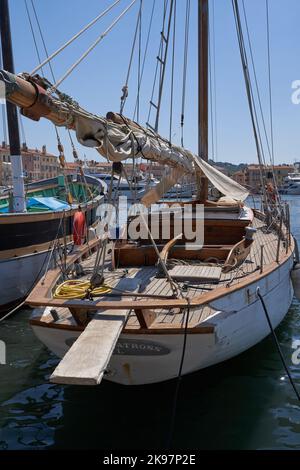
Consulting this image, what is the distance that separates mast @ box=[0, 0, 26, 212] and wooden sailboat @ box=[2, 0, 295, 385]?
14.6 ft

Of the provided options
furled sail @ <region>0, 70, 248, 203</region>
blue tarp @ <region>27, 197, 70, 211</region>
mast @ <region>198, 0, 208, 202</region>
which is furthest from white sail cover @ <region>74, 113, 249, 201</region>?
blue tarp @ <region>27, 197, 70, 211</region>

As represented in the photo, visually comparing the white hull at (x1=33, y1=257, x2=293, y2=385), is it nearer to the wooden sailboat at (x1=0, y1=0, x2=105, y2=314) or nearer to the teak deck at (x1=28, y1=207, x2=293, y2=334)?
the teak deck at (x1=28, y1=207, x2=293, y2=334)

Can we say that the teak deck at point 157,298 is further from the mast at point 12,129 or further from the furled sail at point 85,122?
the mast at point 12,129

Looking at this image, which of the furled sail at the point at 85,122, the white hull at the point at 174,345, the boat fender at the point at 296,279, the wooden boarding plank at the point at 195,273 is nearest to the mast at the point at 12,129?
the furled sail at the point at 85,122

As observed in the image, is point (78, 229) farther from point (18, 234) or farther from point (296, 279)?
point (296, 279)

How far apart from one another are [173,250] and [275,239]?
2889mm

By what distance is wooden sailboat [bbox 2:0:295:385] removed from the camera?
496 centimetres

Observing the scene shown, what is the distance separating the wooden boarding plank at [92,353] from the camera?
431 cm

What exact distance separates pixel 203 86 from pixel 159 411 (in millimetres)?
9093

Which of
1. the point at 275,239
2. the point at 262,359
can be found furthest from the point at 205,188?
the point at 262,359

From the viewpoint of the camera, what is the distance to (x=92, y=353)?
4.71 m

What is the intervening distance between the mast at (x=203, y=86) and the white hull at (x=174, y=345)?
5860 mm

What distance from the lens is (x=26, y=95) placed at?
181 inches
